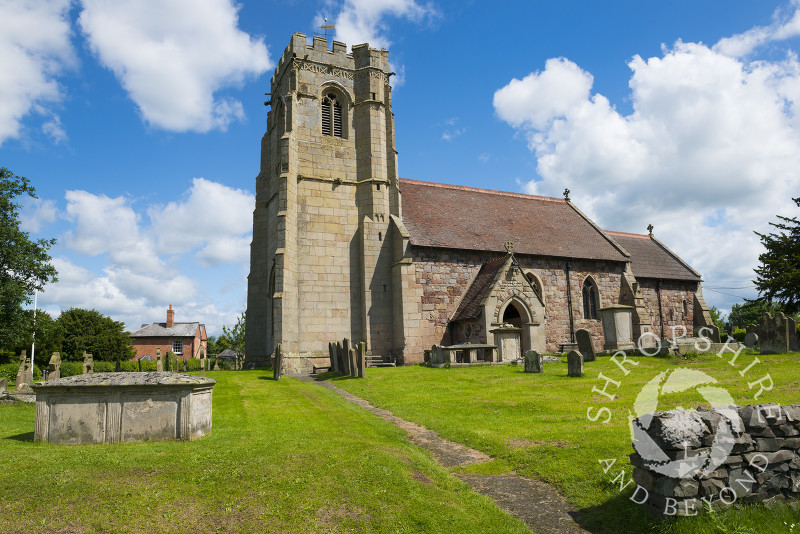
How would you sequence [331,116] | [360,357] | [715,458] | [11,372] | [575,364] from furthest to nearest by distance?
[11,372] → [331,116] → [360,357] → [575,364] → [715,458]

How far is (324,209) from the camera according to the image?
26422 millimetres

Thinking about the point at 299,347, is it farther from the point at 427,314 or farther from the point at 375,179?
the point at 375,179

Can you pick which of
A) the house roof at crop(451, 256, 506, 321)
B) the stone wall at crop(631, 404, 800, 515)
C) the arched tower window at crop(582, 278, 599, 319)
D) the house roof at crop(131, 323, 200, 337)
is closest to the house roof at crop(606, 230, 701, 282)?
the arched tower window at crop(582, 278, 599, 319)

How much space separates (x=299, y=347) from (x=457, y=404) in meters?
13.3

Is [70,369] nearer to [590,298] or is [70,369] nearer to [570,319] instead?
[570,319]

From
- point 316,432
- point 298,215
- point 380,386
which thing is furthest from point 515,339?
point 316,432

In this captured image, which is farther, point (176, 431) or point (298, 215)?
point (298, 215)

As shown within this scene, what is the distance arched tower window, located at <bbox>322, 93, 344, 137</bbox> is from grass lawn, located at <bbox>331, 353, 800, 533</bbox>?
14636mm

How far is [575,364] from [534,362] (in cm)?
185

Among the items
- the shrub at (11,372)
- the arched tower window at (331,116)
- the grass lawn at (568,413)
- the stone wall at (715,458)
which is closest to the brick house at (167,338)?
the shrub at (11,372)

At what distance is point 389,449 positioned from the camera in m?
8.37

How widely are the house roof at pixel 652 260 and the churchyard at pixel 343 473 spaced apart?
24.2 meters

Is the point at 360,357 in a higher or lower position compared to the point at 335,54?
lower

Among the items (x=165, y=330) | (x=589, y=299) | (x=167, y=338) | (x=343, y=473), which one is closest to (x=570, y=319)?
(x=589, y=299)
